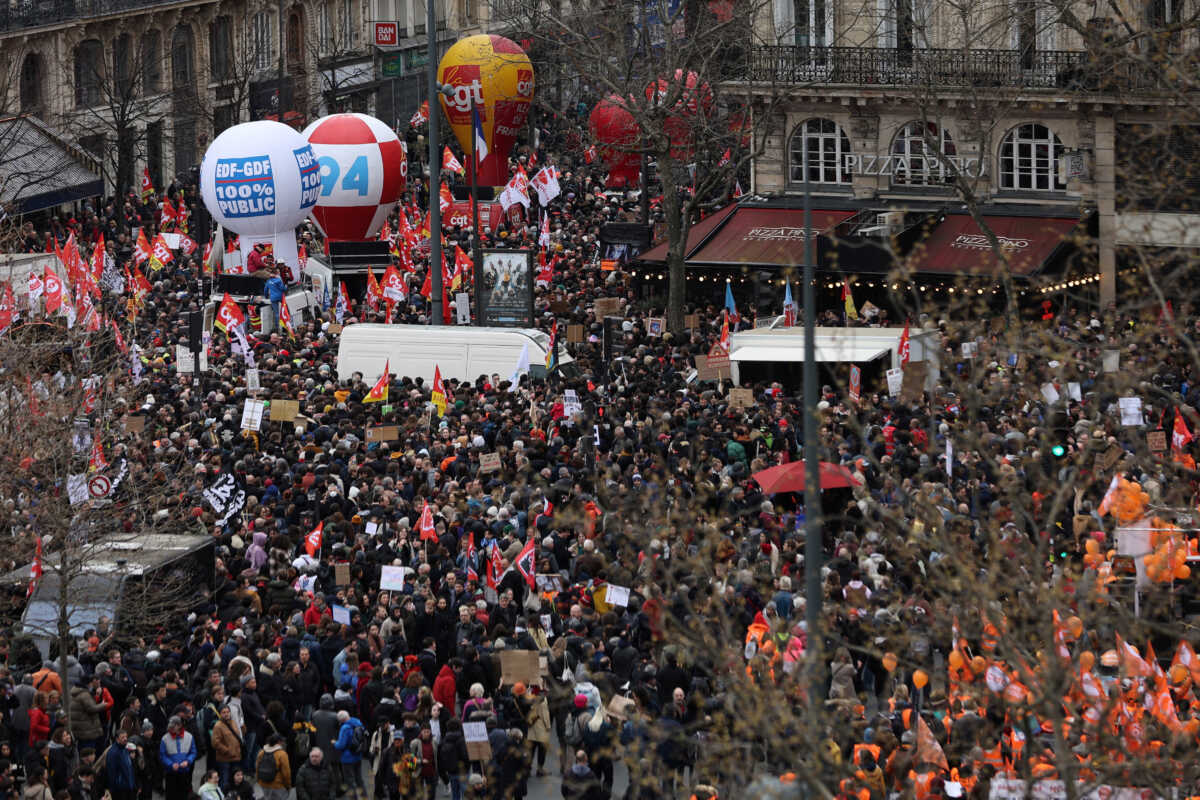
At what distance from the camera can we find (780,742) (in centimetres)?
1238

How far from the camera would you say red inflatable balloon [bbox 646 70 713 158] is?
40.7 m

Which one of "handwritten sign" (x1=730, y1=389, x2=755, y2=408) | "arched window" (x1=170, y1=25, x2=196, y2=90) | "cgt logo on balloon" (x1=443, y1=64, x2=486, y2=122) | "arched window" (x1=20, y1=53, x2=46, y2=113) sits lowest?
"handwritten sign" (x1=730, y1=389, x2=755, y2=408)

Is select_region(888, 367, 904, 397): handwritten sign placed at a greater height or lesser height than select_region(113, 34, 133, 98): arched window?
lesser

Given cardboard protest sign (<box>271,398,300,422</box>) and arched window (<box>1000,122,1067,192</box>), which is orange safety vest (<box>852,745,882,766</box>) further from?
arched window (<box>1000,122,1067,192</box>)

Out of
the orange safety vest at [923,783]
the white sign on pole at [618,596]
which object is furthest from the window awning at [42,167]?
the orange safety vest at [923,783]

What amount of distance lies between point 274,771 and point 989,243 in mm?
24026

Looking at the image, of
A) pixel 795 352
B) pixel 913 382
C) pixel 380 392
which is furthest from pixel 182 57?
pixel 913 382

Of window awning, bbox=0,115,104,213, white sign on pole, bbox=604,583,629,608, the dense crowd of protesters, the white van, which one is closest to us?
the dense crowd of protesters

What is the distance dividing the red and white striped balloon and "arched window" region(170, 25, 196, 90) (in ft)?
62.3

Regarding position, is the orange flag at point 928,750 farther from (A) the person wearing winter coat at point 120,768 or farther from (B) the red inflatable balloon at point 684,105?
(B) the red inflatable balloon at point 684,105

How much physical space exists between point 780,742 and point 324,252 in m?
34.9

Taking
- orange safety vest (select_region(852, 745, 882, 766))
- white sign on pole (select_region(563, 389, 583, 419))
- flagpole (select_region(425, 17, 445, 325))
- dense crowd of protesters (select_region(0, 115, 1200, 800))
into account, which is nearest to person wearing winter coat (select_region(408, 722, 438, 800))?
dense crowd of protesters (select_region(0, 115, 1200, 800))

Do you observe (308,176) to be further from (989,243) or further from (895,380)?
(895,380)

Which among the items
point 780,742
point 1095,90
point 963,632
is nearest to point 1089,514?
point 963,632
